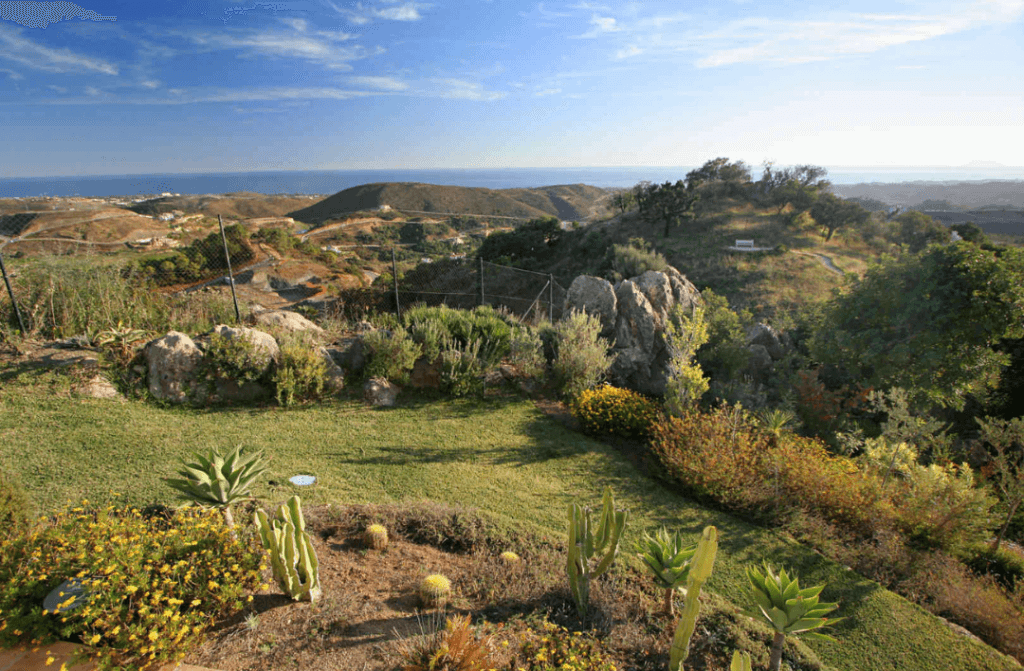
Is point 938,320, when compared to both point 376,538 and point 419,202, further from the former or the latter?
point 419,202

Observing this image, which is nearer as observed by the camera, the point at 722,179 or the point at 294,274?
the point at 294,274

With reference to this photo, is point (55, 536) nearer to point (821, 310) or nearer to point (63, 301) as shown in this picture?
point (63, 301)

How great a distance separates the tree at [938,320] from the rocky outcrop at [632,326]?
342cm

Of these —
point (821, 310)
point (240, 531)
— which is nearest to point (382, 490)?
point (240, 531)

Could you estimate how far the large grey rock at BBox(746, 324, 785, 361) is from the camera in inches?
452

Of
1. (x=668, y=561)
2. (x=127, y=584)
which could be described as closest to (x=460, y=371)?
(x=668, y=561)

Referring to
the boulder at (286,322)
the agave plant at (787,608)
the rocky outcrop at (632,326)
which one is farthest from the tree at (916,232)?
the boulder at (286,322)

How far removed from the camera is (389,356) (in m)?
7.79

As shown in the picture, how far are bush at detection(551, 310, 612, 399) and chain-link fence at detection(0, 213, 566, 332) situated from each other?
6.40 feet

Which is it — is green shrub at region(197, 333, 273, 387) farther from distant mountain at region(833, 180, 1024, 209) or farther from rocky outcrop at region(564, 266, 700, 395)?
distant mountain at region(833, 180, 1024, 209)

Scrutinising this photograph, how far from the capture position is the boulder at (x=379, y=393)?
24.3 feet

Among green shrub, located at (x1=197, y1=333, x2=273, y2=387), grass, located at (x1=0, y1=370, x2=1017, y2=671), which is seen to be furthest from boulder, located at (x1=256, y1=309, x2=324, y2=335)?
grass, located at (x1=0, y1=370, x2=1017, y2=671)

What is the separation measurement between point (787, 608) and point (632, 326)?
7.57 m

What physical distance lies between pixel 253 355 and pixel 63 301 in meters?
3.44
